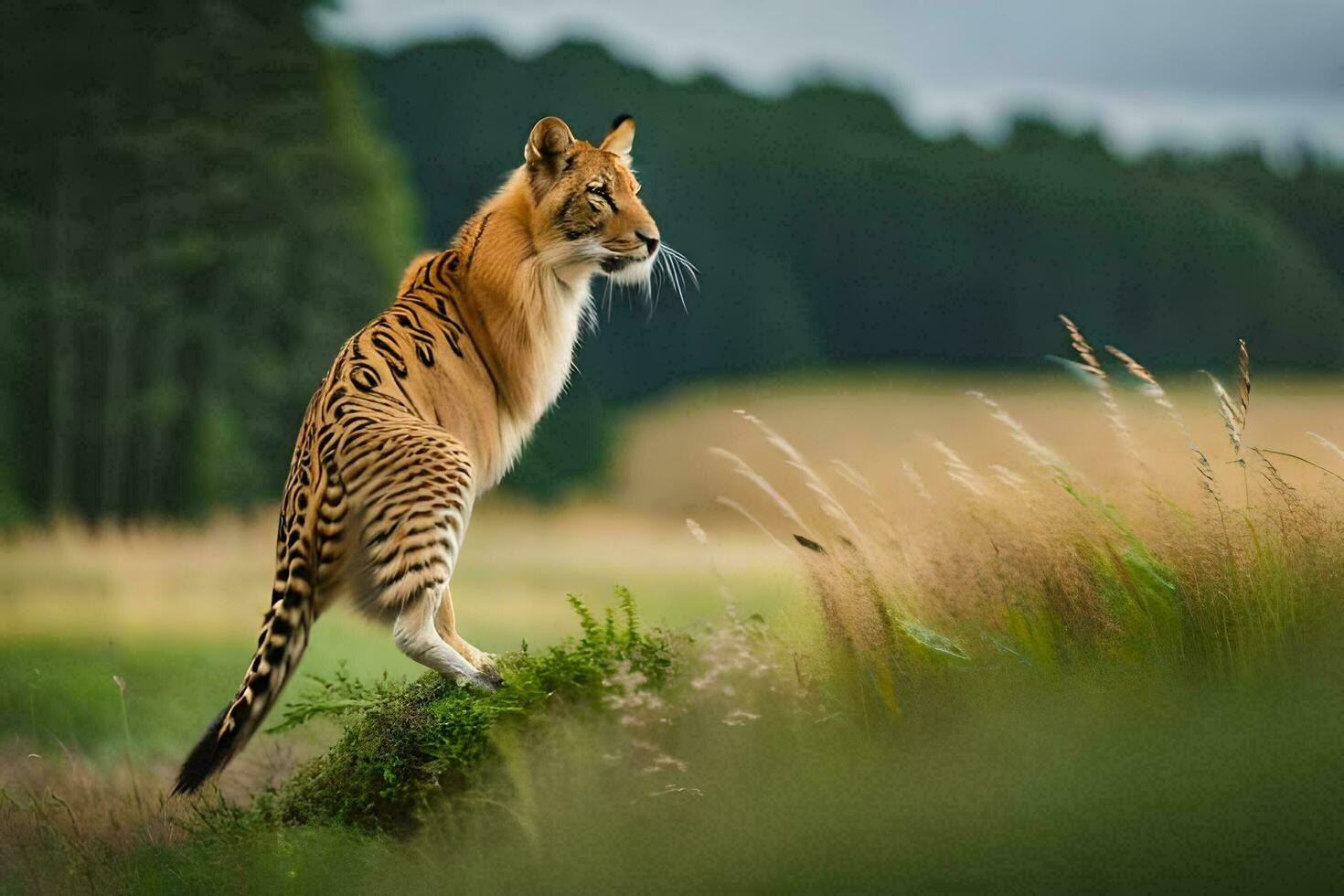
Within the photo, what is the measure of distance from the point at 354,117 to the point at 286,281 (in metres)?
3.48

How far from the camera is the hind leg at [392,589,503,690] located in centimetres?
706

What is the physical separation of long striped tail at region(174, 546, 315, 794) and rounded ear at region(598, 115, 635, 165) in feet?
9.98

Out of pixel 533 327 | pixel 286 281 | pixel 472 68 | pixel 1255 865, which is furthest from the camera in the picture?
pixel 472 68

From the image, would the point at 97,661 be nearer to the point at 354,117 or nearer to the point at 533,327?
the point at 533,327

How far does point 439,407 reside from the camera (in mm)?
8047

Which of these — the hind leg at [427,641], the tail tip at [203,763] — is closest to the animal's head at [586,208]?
the hind leg at [427,641]

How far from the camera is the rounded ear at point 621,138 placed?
8.52m

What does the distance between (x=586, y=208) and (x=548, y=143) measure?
422 mm

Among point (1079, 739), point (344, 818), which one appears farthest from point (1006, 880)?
point (344, 818)

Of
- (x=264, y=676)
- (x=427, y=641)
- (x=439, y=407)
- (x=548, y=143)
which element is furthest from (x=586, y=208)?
(x=264, y=676)

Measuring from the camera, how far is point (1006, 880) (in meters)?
6.34

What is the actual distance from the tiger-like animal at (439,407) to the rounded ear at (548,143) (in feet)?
0.03

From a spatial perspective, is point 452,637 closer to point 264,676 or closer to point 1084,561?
point 264,676

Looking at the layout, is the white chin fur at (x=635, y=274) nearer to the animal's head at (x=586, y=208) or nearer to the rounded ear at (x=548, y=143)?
the animal's head at (x=586, y=208)
